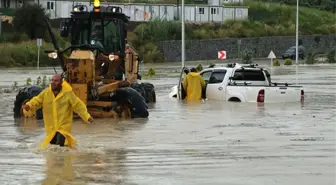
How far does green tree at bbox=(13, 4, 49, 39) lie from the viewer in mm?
78938

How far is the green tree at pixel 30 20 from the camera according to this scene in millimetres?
78938

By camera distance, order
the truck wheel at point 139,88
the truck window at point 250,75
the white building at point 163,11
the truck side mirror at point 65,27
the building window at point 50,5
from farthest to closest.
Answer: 1. the white building at point 163,11
2. the building window at point 50,5
3. the truck window at point 250,75
4. the truck wheel at point 139,88
5. the truck side mirror at point 65,27

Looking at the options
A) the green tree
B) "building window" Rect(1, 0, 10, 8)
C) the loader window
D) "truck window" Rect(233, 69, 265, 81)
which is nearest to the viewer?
the loader window

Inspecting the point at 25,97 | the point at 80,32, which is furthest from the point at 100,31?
the point at 25,97

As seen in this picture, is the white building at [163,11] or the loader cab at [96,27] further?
the white building at [163,11]

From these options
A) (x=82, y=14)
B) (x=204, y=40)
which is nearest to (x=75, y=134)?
(x=82, y=14)

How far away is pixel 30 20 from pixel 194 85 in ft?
185

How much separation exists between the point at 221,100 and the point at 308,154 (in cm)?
1184

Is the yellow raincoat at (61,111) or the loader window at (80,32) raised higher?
Answer: the loader window at (80,32)

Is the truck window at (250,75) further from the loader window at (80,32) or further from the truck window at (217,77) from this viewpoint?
the loader window at (80,32)

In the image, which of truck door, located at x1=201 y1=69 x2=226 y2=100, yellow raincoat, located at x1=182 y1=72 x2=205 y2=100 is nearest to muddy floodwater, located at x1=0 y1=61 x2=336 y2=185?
truck door, located at x1=201 y1=69 x2=226 y2=100

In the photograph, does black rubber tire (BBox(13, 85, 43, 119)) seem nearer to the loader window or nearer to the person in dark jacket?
the loader window

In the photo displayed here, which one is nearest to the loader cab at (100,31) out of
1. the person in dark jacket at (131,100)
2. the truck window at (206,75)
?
the person in dark jacket at (131,100)

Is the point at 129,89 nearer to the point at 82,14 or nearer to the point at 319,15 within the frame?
the point at 82,14
